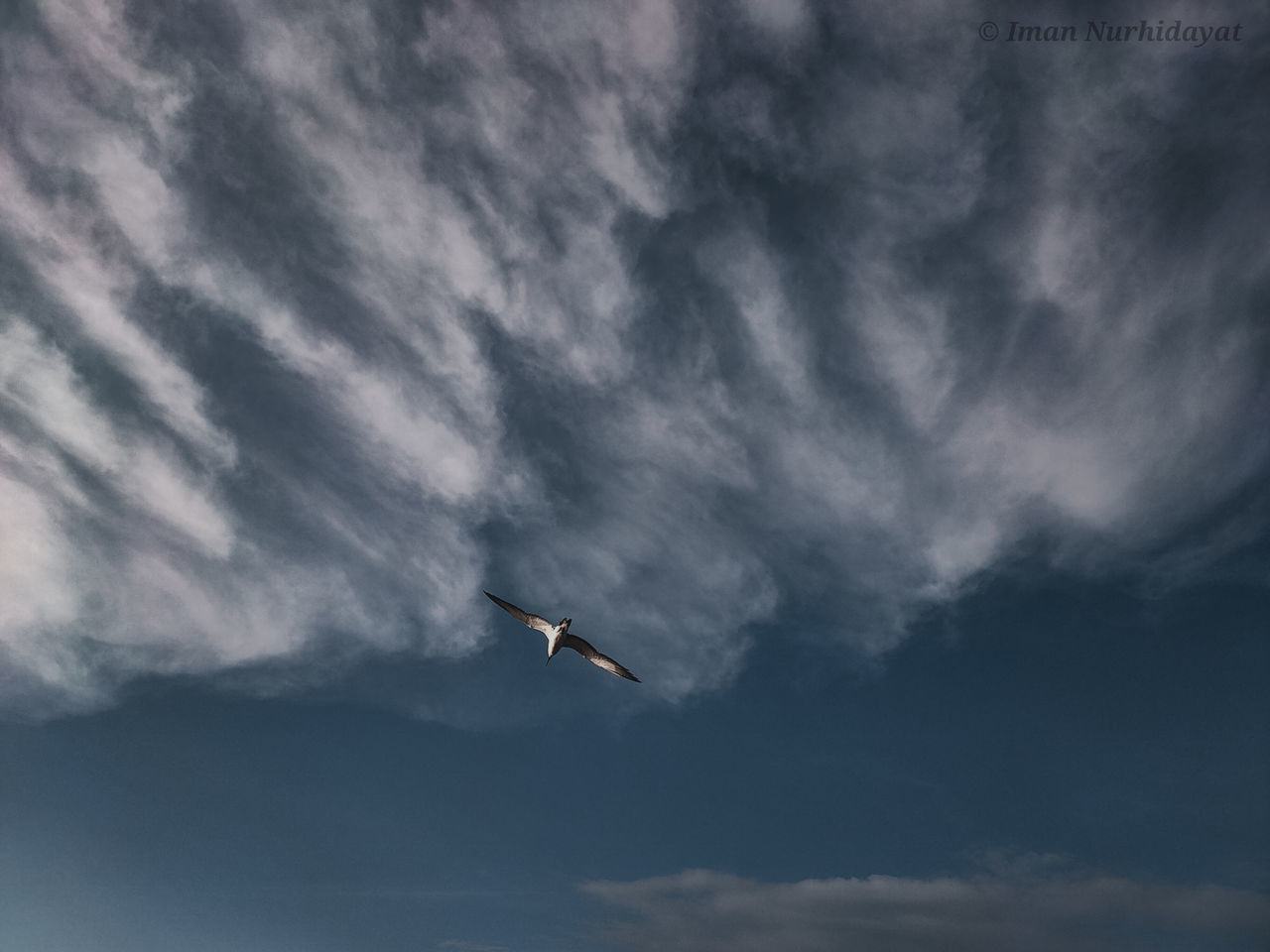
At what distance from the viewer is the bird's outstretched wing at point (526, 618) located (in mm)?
76938

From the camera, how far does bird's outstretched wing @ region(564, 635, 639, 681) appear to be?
3039 inches

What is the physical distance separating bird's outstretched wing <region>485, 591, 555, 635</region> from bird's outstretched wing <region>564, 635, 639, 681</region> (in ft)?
9.44

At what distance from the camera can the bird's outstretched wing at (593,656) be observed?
7719 centimetres

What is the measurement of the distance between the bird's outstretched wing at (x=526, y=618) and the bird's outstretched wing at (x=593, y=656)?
2.88 metres

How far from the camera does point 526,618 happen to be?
78062mm

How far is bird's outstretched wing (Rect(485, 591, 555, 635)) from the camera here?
252 feet

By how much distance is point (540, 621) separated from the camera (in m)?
77.1

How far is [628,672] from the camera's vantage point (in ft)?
252

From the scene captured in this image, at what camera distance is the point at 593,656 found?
79125 mm

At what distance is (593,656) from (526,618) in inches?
359

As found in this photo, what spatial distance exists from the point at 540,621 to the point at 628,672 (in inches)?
451
